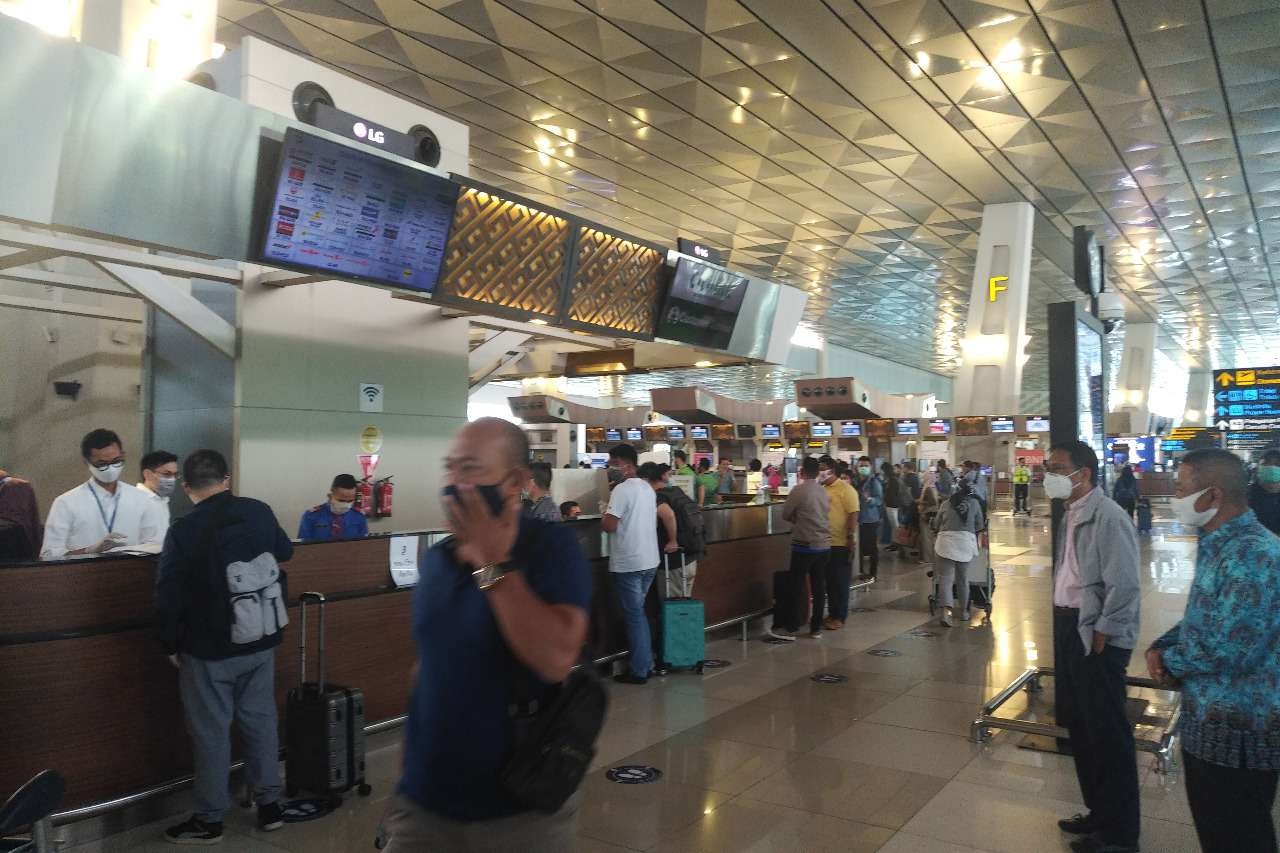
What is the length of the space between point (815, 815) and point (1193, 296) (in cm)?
2340

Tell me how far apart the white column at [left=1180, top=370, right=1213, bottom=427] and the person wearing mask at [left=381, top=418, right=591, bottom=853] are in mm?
44551

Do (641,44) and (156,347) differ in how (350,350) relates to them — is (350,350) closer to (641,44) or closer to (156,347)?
(156,347)

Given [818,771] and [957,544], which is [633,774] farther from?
[957,544]

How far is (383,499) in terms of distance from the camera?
22.7 ft

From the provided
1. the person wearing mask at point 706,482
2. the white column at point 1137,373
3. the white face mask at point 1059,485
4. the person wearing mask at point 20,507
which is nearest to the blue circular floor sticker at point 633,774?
the white face mask at point 1059,485

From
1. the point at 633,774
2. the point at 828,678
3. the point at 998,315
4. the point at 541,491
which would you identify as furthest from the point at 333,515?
the point at 998,315

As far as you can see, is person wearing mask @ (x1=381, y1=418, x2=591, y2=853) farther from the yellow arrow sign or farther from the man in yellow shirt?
the yellow arrow sign

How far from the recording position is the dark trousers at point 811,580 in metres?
8.41

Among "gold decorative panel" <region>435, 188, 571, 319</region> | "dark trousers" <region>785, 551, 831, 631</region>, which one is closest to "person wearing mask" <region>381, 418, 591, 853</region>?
"gold decorative panel" <region>435, 188, 571, 319</region>

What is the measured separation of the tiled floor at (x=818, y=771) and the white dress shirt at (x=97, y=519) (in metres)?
1.71

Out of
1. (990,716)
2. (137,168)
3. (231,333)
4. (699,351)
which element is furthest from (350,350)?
(990,716)

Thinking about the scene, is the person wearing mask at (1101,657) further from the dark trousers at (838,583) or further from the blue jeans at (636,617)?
the dark trousers at (838,583)

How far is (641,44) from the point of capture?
9.09 metres

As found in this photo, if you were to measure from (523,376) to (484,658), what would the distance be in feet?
34.7
